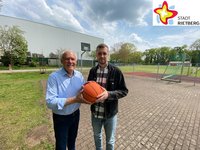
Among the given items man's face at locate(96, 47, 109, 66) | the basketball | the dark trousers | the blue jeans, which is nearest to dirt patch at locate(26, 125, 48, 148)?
the dark trousers

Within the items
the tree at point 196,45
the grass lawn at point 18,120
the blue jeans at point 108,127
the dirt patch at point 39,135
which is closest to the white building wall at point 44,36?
the grass lawn at point 18,120

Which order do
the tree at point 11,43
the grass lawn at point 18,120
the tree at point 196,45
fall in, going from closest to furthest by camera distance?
the grass lawn at point 18,120 → the tree at point 11,43 → the tree at point 196,45

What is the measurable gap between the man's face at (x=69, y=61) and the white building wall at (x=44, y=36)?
37327 mm

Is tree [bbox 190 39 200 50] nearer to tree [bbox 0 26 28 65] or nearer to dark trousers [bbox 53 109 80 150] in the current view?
tree [bbox 0 26 28 65]

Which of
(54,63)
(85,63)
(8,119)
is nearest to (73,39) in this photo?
(85,63)

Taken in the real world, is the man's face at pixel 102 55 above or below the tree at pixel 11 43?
below

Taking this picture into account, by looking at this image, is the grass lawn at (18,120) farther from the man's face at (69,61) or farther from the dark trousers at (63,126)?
the man's face at (69,61)

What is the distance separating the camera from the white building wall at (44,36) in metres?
39.3

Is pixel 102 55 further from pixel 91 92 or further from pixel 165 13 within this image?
pixel 165 13

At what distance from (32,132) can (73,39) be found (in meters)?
55.0

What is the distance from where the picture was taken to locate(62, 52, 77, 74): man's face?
5.80 feet

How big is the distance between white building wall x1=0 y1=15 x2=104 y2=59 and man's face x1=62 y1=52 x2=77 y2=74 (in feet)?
122

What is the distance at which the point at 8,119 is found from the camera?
420 centimetres

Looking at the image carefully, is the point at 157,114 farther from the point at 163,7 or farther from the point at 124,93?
the point at 163,7
